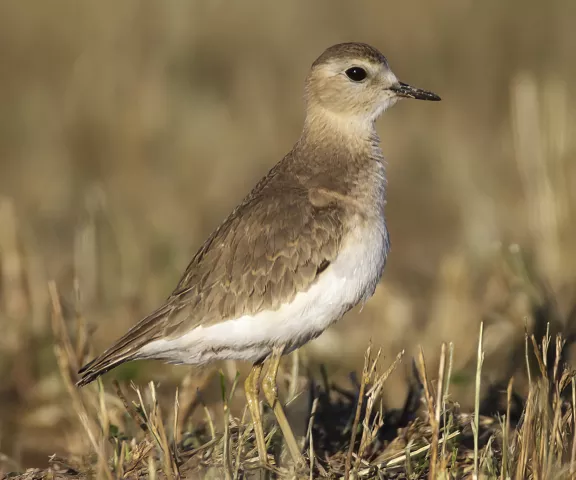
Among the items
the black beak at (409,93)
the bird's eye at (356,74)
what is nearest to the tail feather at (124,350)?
the bird's eye at (356,74)

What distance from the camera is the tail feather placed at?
4.79 metres

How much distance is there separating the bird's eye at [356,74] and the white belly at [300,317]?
1.05 meters

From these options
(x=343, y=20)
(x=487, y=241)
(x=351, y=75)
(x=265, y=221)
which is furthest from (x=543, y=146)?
(x=343, y=20)

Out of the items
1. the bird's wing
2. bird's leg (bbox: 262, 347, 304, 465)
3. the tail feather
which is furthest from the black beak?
the tail feather

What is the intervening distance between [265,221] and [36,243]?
4206 millimetres

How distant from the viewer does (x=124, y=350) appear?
4789 mm

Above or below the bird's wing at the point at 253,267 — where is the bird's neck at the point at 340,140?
above

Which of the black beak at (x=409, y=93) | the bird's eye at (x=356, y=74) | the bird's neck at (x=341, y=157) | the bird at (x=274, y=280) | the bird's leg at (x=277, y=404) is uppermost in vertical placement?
the bird's eye at (x=356, y=74)

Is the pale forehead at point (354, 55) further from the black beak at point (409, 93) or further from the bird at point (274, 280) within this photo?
the bird at point (274, 280)

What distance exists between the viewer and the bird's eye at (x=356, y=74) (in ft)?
18.3

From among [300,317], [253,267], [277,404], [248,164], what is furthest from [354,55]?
[248,164]

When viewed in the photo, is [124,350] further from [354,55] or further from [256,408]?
[354,55]

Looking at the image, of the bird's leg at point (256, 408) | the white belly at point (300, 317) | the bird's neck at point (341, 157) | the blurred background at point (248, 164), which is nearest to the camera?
the bird's leg at point (256, 408)

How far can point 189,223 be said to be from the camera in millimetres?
9305
